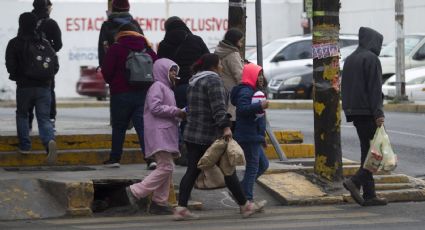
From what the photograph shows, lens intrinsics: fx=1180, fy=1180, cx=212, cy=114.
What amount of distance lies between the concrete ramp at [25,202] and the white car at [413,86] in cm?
1580

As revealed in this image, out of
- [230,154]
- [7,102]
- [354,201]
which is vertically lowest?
[7,102]

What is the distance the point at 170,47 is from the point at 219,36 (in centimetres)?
2535

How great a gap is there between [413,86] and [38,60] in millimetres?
14909

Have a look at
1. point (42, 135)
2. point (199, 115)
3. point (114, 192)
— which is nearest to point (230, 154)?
point (199, 115)

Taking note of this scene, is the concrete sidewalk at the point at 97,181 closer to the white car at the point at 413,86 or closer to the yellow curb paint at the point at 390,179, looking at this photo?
the yellow curb paint at the point at 390,179

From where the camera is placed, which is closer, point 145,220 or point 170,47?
point 145,220

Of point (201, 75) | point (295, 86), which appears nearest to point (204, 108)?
point (201, 75)

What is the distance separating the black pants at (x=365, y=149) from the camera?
11.6 metres

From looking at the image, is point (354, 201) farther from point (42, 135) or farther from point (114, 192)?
point (42, 135)

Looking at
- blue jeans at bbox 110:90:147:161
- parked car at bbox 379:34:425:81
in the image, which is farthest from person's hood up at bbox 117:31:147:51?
parked car at bbox 379:34:425:81

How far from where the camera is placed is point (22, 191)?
11.4m

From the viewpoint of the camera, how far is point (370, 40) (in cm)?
1180

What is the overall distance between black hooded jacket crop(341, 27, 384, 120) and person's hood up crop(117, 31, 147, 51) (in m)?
2.17

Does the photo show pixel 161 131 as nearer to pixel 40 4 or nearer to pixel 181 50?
pixel 181 50
